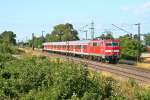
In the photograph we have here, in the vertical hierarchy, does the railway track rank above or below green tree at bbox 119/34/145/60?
below

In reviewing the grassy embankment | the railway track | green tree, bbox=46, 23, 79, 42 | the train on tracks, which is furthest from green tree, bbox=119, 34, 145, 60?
green tree, bbox=46, 23, 79, 42

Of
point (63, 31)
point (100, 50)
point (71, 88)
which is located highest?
point (63, 31)

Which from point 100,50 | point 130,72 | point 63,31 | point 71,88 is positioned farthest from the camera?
point 63,31

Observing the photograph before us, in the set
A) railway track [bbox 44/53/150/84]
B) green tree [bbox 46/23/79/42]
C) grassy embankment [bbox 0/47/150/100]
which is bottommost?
railway track [bbox 44/53/150/84]

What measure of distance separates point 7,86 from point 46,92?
4686 millimetres

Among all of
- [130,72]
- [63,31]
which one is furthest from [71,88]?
[63,31]

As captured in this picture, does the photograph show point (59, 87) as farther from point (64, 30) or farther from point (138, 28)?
point (64, 30)

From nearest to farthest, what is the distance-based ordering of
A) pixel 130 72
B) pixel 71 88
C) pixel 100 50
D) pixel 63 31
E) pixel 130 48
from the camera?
1. pixel 71 88
2. pixel 130 72
3. pixel 100 50
4. pixel 130 48
5. pixel 63 31

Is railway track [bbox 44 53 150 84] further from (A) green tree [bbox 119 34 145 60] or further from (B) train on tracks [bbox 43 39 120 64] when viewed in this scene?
(A) green tree [bbox 119 34 145 60]

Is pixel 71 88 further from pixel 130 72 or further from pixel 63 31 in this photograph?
pixel 63 31

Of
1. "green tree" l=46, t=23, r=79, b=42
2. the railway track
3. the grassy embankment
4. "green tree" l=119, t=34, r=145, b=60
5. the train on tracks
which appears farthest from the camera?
"green tree" l=46, t=23, r=79, b=42

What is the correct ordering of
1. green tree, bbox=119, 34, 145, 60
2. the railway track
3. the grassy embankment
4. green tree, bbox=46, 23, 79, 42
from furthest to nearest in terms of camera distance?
1. green tree, bbox=46, 23, 79, 42
2. green tree, bbox=119, 34, 145, 60
3. the railway track
4. the grassy embankment

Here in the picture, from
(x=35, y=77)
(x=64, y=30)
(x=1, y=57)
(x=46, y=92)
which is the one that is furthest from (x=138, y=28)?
(x=64, y=30)

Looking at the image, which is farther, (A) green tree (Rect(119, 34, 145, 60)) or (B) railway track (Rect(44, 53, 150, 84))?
(A) green tree (Rect(119, 34, 145, 60))
